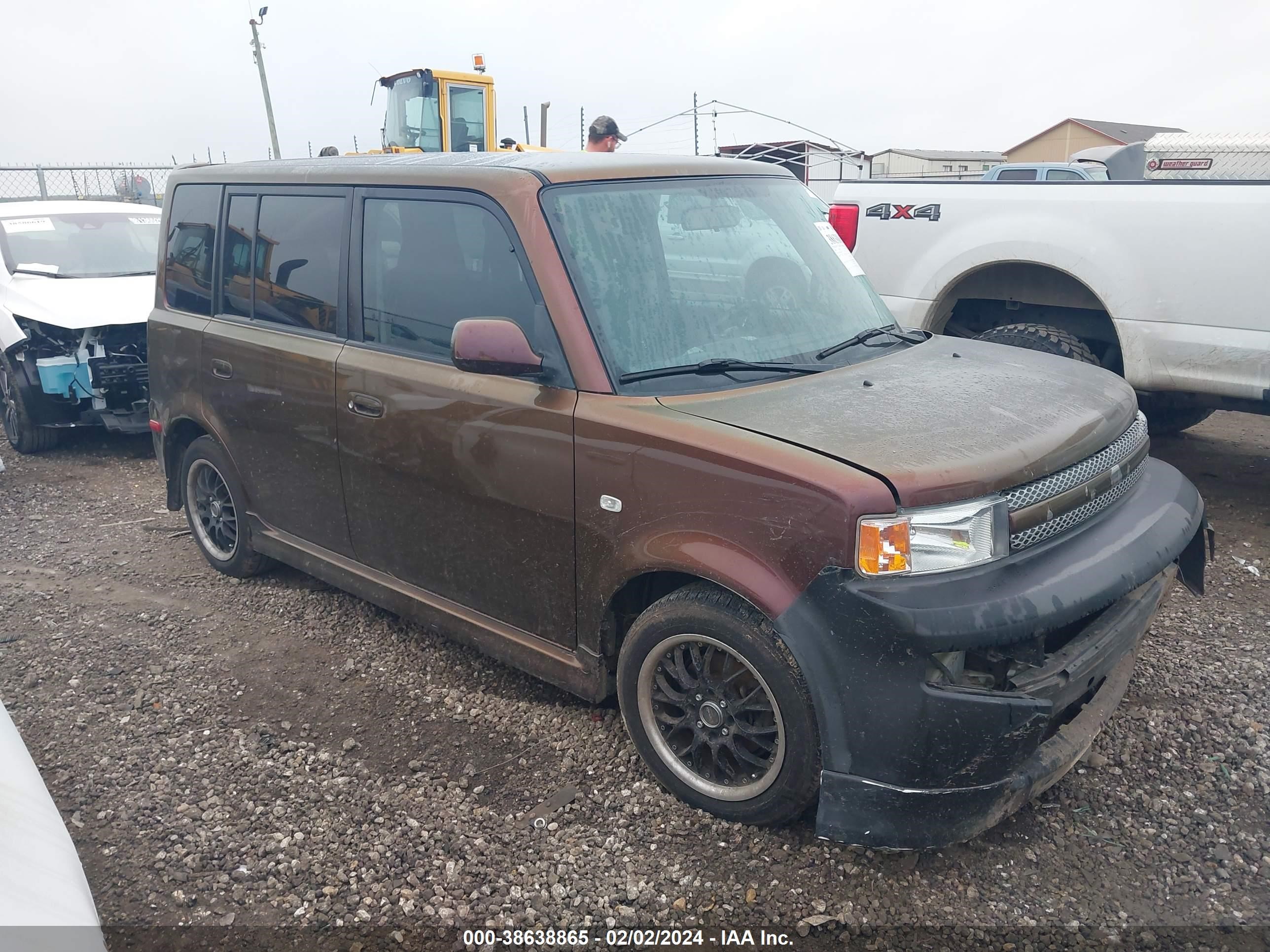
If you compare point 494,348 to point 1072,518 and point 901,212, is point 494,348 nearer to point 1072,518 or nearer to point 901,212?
point 1072,518

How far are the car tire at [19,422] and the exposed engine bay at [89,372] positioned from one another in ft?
0.40

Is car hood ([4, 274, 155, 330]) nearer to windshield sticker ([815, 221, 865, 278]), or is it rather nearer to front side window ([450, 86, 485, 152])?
windshield sticker ([815, 221, 865, 278])

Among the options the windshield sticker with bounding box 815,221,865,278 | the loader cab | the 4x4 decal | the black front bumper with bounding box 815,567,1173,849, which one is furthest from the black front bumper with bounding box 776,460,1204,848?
the loader cab

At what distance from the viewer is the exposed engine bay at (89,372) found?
271 inches

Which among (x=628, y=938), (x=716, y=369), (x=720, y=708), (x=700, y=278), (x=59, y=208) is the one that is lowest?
(x=628, y=938)

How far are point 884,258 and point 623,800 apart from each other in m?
4.19

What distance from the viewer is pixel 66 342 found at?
23.3 ft

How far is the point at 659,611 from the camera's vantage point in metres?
2.77

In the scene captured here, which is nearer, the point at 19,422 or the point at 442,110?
the point at 19,422

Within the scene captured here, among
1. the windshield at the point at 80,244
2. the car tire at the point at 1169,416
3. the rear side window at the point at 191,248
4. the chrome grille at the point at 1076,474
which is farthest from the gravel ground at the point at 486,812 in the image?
the windshield at the point at 80,244

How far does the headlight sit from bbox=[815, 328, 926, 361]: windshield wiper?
99cm

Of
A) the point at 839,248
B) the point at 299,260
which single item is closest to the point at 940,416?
the point at 839,248

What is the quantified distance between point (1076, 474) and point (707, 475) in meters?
1.08

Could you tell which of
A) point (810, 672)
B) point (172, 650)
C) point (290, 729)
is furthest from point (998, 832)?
point (172, 650)
